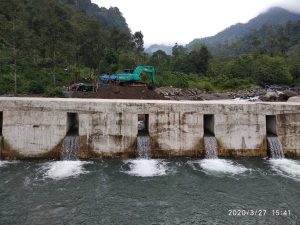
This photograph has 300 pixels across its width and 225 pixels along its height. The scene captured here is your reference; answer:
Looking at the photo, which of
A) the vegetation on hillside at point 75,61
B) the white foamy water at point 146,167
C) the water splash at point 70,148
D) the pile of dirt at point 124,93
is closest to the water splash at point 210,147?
the white foamy water at point 146,167

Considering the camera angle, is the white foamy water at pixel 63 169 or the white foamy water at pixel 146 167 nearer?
the white foamy water at pixel 63 169

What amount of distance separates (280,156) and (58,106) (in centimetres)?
1267

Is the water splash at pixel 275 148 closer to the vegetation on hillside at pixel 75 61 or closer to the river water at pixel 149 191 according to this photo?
the river water at pixel 149 191

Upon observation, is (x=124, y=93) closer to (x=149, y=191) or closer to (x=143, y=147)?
(x=143, y=147)

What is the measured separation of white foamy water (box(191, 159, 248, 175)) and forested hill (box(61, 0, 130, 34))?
415 ft

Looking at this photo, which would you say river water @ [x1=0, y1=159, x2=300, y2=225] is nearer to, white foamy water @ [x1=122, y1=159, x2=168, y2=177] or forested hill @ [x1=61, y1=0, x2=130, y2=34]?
white foamy water @ [x1=122, y1=159, x2=168, y2=177]

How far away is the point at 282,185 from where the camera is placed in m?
15.6

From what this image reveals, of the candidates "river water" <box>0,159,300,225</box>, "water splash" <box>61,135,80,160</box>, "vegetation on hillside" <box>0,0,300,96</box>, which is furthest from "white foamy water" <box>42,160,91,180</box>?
"vegetation on hillside" <box>0,0,300,96</box>

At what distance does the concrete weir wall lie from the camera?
61.8ft

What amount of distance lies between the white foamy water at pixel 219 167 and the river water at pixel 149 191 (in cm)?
5

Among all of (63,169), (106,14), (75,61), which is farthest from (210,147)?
(106,14)

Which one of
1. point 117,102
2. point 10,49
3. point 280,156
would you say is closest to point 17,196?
point 117,102

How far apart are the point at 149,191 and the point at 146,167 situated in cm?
289

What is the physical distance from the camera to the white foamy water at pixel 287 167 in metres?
16.9
